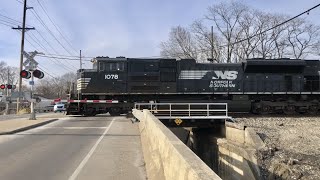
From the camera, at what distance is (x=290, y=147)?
1709 centimetres

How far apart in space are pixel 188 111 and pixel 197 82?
16.9 feet

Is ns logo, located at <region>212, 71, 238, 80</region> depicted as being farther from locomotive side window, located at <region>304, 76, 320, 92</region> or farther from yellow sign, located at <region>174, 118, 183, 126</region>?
yellow sign, located at <region>174, 118, 183, 126</region>

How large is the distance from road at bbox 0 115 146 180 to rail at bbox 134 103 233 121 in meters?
6.69

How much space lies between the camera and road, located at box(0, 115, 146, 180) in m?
9.26

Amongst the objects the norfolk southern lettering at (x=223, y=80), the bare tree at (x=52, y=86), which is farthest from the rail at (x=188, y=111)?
the bare tree at (x=52, y=86)

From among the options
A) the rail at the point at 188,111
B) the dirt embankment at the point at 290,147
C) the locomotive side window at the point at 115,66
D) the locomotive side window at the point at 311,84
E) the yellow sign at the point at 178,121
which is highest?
the locomotive side window at the point at 115,66

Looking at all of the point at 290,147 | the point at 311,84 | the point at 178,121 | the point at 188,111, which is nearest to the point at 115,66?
the point at 188,111

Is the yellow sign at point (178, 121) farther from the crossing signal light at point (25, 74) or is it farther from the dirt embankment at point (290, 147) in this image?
the crossing signal light at point (25, 74)

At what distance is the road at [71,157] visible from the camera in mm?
9258

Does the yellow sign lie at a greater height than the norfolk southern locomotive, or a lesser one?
lesser

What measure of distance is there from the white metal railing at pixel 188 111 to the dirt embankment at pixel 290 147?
5.77 ft

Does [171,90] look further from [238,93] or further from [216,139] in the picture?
[216,139]

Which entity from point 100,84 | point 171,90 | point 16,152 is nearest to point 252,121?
point 171,90

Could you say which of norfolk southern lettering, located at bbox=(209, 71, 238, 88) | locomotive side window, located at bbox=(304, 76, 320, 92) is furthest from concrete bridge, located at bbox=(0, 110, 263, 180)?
locomotive side window, located at bbox=(304, 76, 320, 92)
